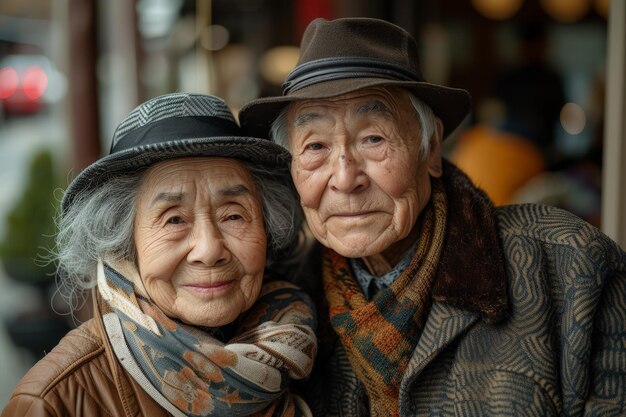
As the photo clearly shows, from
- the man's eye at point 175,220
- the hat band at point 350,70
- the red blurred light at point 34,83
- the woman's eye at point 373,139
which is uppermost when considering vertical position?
the red blurred light at point 34,83

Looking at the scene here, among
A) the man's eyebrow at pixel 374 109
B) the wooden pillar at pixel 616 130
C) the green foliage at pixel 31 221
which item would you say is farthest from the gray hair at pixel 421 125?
the green foliage at pixel 31 221

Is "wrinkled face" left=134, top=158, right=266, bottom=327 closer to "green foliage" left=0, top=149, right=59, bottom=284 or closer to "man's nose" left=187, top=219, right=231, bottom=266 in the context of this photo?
"man's nose" left=187, top=219, right=231, bottom=266

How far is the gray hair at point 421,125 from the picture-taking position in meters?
2.19

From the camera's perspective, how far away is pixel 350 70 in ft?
6.82

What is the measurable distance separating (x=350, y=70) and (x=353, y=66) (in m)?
0.02

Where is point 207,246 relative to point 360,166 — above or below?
below

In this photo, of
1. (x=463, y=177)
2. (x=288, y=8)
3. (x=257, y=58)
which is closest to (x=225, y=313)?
(x=463, y=177)

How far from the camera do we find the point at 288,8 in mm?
7988

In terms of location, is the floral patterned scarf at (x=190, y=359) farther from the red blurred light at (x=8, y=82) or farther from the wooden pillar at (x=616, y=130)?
the red blurred light at (x=8, y=82)

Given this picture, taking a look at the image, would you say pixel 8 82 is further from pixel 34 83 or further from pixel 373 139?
pixel 373 139

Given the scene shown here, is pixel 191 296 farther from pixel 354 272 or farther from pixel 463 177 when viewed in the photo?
pixel 463 177

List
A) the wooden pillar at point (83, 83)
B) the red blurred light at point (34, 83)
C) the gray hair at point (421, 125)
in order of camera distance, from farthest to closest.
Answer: the red blurred light at point (34, 83) < the wooden pillar at point (83, 83) < the gray hair at point (421, 125)

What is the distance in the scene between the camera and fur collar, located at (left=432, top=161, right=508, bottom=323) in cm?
202

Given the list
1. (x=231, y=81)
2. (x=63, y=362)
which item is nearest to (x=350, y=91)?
(x=63, y=362)
